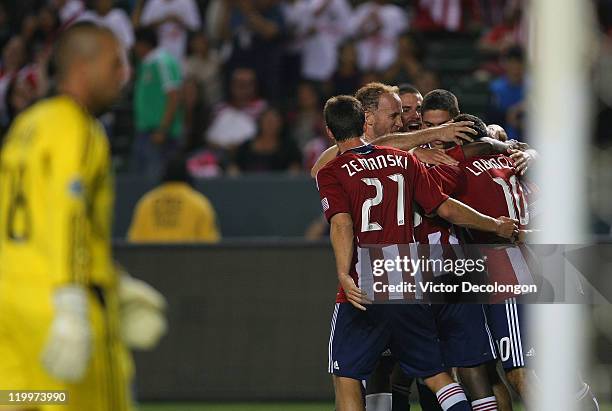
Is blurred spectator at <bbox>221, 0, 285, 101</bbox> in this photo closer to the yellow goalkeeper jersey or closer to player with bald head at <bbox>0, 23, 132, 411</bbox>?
player with bald head at <bbox>0, 23, 132, 411</bbox>

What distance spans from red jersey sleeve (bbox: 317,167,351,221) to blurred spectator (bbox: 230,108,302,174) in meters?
6.09

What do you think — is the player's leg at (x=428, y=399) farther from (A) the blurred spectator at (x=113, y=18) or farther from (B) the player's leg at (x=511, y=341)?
(A) the blurred spectator at (x=113, y=18)

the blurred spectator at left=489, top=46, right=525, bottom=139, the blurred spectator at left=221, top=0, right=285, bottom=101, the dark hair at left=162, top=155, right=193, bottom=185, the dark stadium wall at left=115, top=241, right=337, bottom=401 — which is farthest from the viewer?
the blurred spectator at left=221, top=0, right=285, bottom=101

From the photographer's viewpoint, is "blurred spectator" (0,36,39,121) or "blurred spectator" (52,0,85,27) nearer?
"blurred spectator" (0,36,39,121)

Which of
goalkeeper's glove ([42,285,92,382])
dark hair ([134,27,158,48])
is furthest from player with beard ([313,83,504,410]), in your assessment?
dark hair ([134,27,158,48])

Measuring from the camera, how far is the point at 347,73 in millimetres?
13812

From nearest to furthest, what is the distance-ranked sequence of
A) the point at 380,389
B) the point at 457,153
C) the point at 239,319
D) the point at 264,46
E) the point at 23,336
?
1. the point at 23,336
2. the point at 457,153
3. the point at 380,389
4. the point at 239,319
5. the point at 264,46

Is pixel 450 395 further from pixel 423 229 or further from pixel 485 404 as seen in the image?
pixel 423 229

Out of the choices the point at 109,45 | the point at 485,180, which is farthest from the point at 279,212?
the point at 109,45

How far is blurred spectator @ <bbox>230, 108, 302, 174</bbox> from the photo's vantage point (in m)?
13.2

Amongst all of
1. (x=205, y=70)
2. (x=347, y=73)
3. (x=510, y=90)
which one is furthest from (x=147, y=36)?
(x=510, y=90)

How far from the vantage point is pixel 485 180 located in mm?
7594

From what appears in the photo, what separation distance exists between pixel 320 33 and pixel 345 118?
23.4ft

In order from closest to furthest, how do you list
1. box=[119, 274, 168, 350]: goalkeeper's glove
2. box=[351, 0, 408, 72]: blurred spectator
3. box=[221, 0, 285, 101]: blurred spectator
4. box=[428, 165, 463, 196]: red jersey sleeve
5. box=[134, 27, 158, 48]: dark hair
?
box=[119, 274, 168, 350]: goalkeeper's glove
box=[428, 165, 463, 196]: red jersey sleeve
box=[351, 0, 408, 72]: blurred spectator
box=[221, 0, 285, 101]: blurred spectator
box=[134, 27, 158, 48]: dark hair
